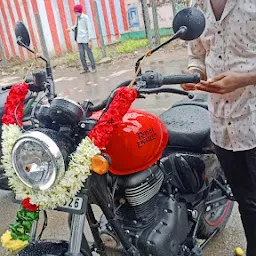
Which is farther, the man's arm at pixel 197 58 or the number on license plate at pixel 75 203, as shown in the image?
the man's arm at pixel 197 58

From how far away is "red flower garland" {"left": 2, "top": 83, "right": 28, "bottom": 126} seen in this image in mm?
1725

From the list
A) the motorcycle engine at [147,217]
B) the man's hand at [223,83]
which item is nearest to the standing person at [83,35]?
the motorcycle engine at [147,217]

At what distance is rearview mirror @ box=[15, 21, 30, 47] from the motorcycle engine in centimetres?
80

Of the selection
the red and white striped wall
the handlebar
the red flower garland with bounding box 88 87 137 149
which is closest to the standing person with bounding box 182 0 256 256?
the handlebar

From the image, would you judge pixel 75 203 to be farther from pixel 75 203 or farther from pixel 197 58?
pixel 197 58

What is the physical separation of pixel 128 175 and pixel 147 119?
28cm

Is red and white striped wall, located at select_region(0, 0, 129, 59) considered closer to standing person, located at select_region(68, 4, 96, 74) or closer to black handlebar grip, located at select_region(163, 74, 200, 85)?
standing person, located at select_region(68, 4, 96, 74)

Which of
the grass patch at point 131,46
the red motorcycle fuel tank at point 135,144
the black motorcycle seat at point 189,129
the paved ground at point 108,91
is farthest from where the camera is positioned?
the grass patch at point 131,46

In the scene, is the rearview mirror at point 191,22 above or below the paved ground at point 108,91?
above

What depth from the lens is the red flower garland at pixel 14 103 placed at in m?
1.73

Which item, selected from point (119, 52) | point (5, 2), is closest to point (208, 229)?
point (119, 52)

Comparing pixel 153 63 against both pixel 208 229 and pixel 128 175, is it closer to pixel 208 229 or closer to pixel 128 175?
pixel 208 229

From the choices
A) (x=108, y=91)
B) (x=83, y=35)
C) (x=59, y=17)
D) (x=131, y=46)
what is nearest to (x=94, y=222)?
(x=108, y=91)

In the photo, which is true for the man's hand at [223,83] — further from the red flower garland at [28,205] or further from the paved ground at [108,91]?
the paved ground at [108,91]
